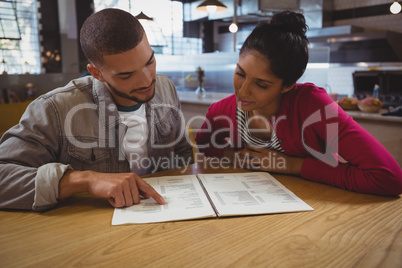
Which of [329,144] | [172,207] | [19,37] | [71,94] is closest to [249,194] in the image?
[172,207]

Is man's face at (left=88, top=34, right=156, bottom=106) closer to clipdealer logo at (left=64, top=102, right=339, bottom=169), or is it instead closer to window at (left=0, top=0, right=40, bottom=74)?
clipdealer logo at (left=64, top=102, right=339, bottom=169)

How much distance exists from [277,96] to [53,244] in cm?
94

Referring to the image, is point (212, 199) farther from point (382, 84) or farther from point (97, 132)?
point (382, 84)

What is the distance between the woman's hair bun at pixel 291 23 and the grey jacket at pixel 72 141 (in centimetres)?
64

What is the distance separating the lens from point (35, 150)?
96 cm

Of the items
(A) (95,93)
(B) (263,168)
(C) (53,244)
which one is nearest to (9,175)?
(C) (53,244)

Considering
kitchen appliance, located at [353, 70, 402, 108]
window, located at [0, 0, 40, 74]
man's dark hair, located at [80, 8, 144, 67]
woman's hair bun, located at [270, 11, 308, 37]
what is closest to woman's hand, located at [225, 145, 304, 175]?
woman's hair bun, located at [270, 11, 308, 37]

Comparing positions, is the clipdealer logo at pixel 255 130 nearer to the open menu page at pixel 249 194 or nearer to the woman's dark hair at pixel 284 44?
the open menu page at pixel 249 194

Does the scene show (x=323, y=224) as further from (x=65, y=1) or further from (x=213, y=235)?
(x=65, y=1)

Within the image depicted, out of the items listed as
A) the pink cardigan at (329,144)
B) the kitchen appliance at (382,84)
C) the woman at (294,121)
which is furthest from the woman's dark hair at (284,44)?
the kitchen appliance at (382,84)

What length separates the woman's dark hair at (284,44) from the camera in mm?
1107

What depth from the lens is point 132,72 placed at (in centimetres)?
103

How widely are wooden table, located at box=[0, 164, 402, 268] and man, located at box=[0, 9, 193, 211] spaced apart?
0.21 ft

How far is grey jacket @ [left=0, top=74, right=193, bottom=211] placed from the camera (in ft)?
2.73
